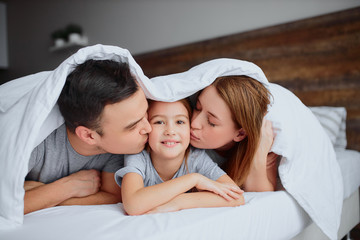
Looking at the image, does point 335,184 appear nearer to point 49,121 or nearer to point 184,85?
point 184,85

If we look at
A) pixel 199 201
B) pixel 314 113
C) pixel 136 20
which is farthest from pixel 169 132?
pixel 136 20

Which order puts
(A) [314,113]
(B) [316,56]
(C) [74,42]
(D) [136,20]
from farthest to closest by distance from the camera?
(C) [74,42], (D) [136,20], (B) [316,56], (A) [314,113]

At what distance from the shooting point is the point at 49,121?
2.92ft

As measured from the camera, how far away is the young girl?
2.66ft

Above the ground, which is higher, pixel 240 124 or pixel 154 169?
pixel 240 124

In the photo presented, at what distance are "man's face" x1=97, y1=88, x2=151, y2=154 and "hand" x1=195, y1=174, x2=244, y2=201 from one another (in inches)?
8.9

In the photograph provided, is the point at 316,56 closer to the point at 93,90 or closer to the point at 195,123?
the point at 195,123

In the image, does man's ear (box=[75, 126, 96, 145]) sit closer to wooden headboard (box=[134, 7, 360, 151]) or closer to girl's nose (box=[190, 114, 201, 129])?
girl's nose (box=[190, 114, 201, 129])

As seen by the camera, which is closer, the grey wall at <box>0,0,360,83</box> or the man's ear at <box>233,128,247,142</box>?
the man's ear at <box>233,128,247,142</box>

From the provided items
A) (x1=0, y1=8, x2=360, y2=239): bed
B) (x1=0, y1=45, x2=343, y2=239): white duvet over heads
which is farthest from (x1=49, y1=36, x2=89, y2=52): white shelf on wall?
(x1=0, y1=45, x2=343, y2=239): white duvet over heads

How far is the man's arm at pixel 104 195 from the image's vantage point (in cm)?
96

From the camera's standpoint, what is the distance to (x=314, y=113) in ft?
5.30

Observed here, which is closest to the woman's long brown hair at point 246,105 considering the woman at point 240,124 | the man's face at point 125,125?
the woman at point 240,124

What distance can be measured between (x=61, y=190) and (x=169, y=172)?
35 centimetres
